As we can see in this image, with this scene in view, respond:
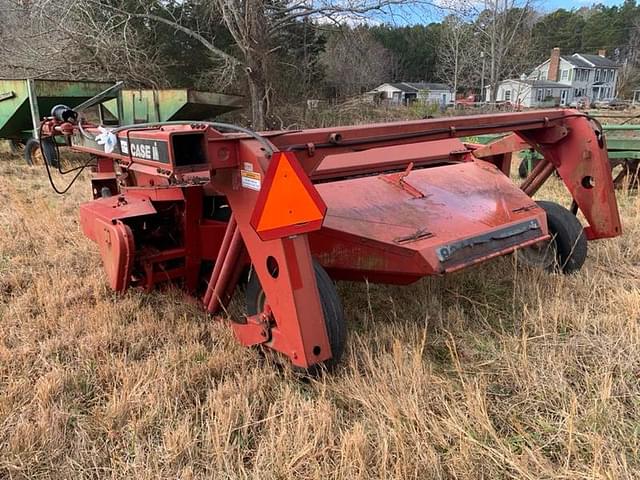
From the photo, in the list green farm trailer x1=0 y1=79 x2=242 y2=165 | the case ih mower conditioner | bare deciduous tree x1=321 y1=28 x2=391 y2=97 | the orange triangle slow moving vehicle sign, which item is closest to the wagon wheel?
green farm trailer x1=0 y1=79 x2=242 y2=165

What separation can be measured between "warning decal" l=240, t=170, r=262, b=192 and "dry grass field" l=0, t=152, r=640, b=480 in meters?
0.83

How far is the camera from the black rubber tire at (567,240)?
346 cm

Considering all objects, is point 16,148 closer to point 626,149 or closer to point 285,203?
point 626,149

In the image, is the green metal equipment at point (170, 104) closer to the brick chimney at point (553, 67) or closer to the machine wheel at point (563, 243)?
the machine wheel at point (563, 243)

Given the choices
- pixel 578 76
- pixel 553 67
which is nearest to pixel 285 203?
pixel 553 67

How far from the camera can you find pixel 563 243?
3.48 metres

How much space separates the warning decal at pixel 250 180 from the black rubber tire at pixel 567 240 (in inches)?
83.7

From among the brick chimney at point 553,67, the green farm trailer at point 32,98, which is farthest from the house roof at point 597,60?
the green farm trailer at point 32,98

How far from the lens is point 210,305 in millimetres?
2922

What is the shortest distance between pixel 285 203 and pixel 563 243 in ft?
7.27

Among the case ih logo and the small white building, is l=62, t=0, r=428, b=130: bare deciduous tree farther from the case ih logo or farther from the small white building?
the small white building

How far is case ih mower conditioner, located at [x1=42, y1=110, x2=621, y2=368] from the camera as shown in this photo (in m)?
2.10

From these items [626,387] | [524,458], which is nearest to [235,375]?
[524,458]

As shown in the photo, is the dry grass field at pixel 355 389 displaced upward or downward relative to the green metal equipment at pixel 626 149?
upward
